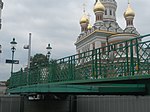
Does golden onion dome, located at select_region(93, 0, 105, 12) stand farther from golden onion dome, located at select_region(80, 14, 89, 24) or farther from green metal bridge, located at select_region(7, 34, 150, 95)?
green metal bridge, located at select_region(7, 34, 150, 95)

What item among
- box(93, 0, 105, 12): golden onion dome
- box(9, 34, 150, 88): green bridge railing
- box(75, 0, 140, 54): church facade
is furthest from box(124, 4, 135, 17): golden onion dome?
box(9, 34, 150, 88): green bridge railing

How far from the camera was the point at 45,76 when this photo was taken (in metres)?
16.3

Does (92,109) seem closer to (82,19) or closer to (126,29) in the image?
(126,29)

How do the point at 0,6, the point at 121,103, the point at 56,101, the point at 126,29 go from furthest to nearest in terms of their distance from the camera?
the point at 126,29, the point at 0,6, the point at 56,101, the point at 121,103

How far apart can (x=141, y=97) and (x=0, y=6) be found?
34806mm

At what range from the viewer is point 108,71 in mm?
10594

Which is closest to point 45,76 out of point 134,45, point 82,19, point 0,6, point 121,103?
point 121,103

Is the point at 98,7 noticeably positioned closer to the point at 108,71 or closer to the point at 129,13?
the point at 129,13

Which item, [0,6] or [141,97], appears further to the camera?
[0,6]

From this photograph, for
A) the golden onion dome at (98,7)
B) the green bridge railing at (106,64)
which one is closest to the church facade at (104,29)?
the golden onion dome at (98,7)

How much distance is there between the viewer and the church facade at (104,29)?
5212 centimetres

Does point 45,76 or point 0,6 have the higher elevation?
point 0,6

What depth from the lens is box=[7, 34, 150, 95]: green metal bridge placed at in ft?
30.1

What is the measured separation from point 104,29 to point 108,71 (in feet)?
145
